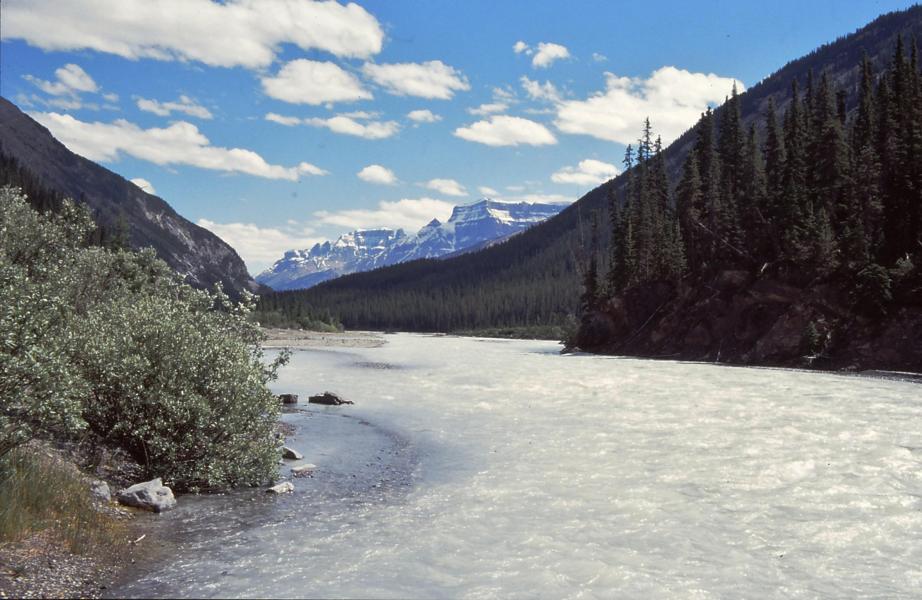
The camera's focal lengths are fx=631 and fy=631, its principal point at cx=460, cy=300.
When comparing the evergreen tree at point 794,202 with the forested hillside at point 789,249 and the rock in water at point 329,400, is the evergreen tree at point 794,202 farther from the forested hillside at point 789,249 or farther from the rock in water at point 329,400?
the rock in water at point 329,400

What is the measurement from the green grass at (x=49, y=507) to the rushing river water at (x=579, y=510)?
5.24 ft

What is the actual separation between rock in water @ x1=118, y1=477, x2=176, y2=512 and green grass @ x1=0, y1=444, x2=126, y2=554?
1122 mm

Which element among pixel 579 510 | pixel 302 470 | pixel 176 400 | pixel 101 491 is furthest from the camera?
pixel 302 470

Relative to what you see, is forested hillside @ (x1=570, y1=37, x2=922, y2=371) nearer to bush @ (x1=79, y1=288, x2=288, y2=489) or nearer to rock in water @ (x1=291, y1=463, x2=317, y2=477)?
rock in water @ (x1=291, y1=463, x2=317, y2=477)

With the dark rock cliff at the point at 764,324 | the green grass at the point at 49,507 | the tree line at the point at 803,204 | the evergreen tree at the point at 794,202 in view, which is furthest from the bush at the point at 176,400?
the evergreen tree at the point at 794,202

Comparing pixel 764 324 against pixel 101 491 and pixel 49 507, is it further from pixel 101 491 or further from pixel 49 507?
pixel 49 507

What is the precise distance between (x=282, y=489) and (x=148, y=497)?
370 cm

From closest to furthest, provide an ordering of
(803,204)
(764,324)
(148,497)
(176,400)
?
(148,497) < (176,400) < (764,324) < (803,204)

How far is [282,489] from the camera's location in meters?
18.5

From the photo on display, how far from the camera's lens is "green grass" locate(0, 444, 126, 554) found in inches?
486

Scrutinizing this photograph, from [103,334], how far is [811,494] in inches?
840

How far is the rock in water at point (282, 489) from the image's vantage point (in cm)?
1845

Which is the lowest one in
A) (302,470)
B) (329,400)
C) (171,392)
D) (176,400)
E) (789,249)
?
(302,470)

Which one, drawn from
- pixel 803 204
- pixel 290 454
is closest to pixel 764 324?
pixel 803 204
